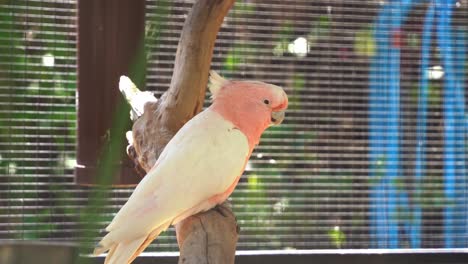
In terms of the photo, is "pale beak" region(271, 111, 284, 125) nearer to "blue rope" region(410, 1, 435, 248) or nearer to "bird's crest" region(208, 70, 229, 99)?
"bird's crest" region(208, 70, 229, 99)

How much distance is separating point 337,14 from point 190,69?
1037mm

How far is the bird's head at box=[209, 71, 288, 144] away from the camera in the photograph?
117cm

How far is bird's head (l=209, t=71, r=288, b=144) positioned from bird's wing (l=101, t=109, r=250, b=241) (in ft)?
0.09

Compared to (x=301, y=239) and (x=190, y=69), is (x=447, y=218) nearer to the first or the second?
(x=301, y=239)

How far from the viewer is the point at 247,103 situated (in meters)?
1.18

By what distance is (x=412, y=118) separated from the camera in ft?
7.26

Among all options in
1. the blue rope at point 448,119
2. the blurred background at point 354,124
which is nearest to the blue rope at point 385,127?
the blurred background at point 354,124

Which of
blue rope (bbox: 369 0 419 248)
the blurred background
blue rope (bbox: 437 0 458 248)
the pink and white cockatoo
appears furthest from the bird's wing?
blue rope (bbox: 437 0 458 248)

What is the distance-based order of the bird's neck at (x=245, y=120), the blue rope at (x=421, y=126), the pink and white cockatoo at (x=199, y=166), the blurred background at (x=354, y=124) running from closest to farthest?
1. the pink and white cockatoo at (x=199, y=166)
2. the bird's neck at (x=245, y=120)
3. the blurred background at (x=354, y=124)
4. the blue rope at (x=421, y=126)

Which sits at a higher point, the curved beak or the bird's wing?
the curved beak

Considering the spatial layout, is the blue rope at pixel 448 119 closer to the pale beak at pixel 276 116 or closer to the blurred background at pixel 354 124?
the blurred background at pixel 354 124

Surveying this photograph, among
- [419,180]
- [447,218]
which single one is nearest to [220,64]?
[419,180]

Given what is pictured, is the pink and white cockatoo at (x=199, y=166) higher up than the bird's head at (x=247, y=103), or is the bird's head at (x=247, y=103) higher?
the bird's head at (x=247, y=103)

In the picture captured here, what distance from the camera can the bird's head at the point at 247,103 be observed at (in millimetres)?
1166
